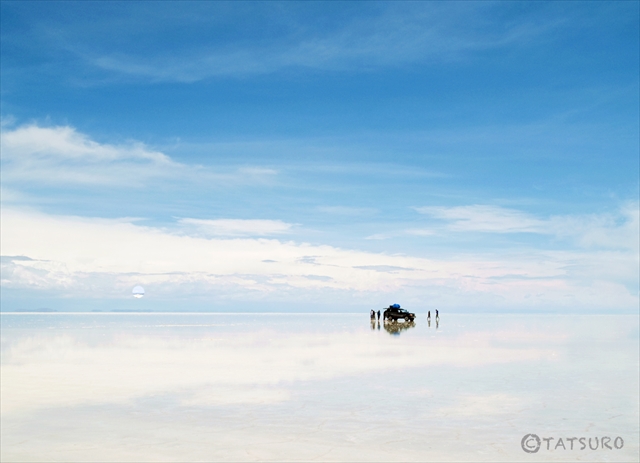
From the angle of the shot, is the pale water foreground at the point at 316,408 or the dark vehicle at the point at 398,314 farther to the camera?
the dark vehicle at the point at 398,314

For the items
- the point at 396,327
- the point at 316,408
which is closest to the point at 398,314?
the point at 396,327

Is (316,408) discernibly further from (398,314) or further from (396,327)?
(398,314)

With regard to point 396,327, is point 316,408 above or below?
below

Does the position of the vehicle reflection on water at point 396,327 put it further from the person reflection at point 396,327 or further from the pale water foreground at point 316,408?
the pale water foreground at point 316,408

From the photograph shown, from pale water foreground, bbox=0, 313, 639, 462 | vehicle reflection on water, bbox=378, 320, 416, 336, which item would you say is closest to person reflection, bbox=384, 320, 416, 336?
vehicle reflection on water, bbox=378, 320, 416, 336

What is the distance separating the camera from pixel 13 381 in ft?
67.8

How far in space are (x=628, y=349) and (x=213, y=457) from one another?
31.4m

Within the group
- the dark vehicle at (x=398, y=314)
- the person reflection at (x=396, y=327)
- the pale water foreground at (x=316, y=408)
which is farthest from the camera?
the dark vehicle at (x=398, y=314)

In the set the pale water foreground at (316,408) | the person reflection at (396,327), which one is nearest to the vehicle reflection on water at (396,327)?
the person reflection at (396,327)

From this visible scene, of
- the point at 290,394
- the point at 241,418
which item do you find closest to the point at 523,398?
the point at 290,394

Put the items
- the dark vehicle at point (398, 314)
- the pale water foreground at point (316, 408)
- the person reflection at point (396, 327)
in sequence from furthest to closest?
1. the dark vehicle at point (398, 314)
2. the person reflection at point (396, 327)
3. the pale water foreground at point (316, 408)

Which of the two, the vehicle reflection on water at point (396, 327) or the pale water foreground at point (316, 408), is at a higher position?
the vehicle reflection on water at point (396, 327)

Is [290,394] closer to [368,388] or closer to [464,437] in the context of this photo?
[368,388]

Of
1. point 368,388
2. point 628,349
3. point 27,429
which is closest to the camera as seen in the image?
point 27,429
